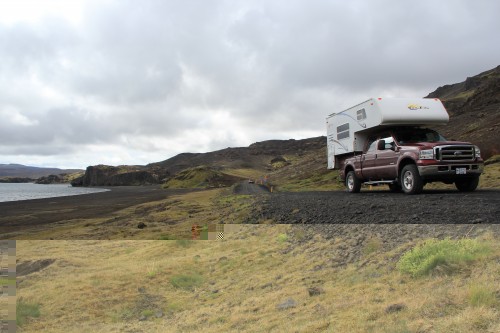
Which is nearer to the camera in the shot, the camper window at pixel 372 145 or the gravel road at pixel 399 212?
the gravel road at pixel 399 212

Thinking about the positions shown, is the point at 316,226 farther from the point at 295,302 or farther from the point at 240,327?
the point at 240,327

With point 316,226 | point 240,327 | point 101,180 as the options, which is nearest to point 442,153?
point 316,226

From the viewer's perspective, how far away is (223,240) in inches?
450

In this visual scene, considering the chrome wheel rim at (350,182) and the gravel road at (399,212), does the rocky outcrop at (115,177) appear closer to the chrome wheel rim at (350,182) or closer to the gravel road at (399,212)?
the chrome wheel rim at (350,182)

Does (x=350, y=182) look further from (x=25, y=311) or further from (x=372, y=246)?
(x=25, y=311)

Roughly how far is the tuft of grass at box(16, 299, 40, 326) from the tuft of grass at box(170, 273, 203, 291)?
8.85ft

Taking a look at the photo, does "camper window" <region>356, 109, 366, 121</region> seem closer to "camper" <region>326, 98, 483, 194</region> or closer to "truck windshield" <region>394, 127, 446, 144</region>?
"camper" <region>326, 98, 483, 194</region>

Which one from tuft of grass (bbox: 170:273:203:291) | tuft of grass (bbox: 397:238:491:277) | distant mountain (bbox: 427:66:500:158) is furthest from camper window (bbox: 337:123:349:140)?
distant mountain (bbox: 427:66:500:158)

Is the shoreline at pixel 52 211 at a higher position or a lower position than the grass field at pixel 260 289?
lower

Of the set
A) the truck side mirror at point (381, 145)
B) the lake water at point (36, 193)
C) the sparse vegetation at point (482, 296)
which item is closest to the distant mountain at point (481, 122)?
the truck side mirror at point (381, 145)

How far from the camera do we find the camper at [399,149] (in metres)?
12.0

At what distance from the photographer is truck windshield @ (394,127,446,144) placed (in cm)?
1369

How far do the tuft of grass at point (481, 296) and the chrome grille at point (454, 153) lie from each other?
25.4 ft

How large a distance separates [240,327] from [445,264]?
3.13 m
